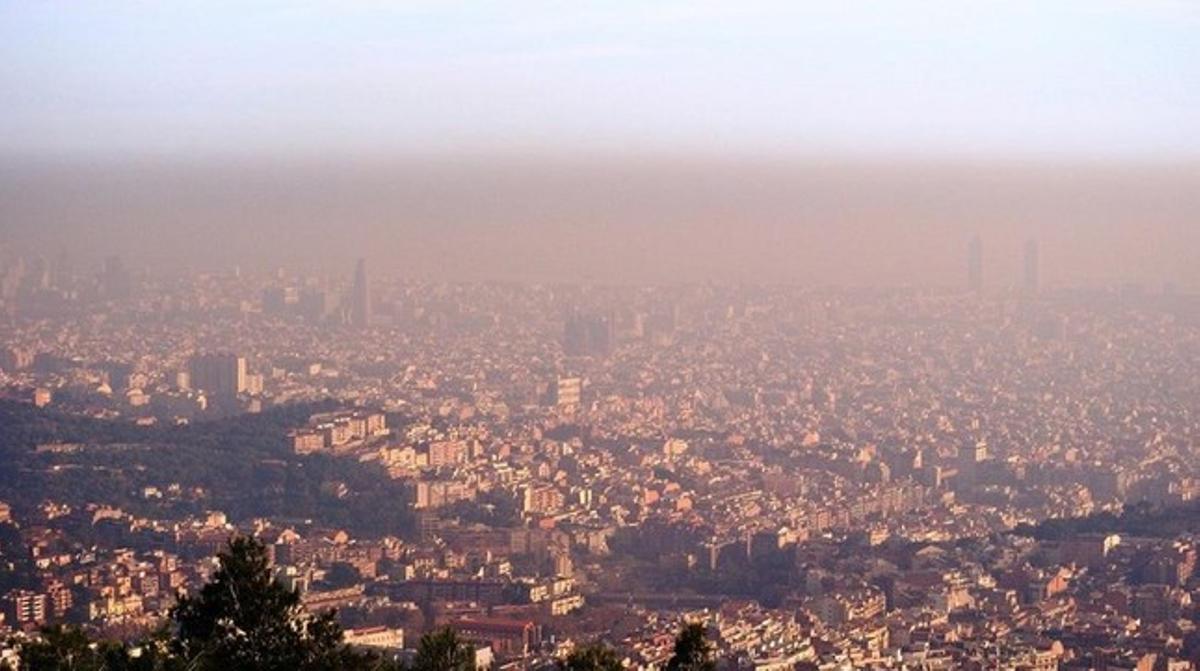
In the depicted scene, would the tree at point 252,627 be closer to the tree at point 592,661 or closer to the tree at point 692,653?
the tree at point 592,661

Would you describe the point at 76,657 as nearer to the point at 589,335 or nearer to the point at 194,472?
the point at 194,472

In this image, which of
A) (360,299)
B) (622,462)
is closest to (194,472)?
(622,462)

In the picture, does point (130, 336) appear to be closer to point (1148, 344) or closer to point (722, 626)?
point (1148, 344)

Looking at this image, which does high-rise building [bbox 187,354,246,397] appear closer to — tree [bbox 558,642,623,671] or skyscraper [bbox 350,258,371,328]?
skyscraper [bbox 350,258,371,328]

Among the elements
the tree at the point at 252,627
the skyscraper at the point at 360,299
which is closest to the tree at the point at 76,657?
the tree at the point at 252,627

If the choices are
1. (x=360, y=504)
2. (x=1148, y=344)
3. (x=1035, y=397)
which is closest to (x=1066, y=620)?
(x=360, y=504)

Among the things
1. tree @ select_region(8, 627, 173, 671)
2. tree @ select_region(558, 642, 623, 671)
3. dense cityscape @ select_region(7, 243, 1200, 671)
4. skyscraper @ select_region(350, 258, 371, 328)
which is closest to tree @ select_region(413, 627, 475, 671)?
tree @ select_region(558, 642, 623, 671)
